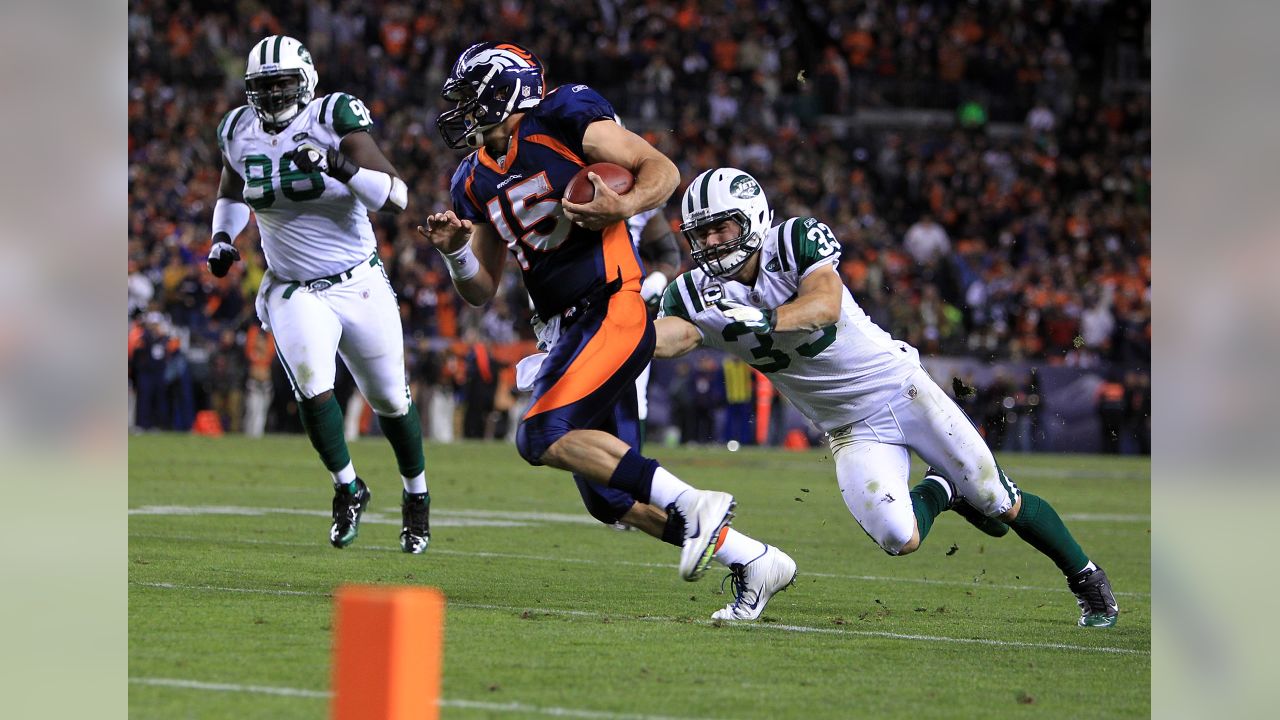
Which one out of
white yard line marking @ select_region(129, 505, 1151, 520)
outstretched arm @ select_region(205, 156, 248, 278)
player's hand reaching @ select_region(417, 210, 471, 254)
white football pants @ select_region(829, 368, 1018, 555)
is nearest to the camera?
player's hand reaching @ select_region(417, 210, 471, 254)

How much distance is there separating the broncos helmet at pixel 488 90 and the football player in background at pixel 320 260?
1198 millimetres

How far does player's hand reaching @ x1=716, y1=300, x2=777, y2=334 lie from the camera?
18.2 ft

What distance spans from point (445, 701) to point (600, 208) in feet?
6.19

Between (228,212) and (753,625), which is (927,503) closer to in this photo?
(753,625)

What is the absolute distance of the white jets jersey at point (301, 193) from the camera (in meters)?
7.38

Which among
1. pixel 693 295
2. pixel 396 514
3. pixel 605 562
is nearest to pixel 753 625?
pixel 693 295

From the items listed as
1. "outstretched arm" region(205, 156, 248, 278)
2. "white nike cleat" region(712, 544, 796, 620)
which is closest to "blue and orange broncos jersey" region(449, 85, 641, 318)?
"white nike cleat" region(712, 544, 796, 620)

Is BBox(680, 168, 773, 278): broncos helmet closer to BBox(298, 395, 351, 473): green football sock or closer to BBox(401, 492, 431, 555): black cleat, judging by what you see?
BBox(298, 395, 351, 473): green football sock

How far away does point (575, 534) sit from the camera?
9562 millimetres

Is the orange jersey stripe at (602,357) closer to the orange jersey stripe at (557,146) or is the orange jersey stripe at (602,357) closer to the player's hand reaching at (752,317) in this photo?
the player's hand reaching at (752,317)

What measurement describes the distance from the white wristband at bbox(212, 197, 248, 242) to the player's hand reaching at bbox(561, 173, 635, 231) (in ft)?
8.90

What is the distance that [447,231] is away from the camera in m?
5.80
